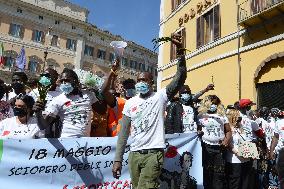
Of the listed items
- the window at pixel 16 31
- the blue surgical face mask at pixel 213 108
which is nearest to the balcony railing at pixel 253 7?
the blue surgical face mask at pixel 213 108

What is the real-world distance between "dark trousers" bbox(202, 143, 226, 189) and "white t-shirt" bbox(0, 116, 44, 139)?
3.33m

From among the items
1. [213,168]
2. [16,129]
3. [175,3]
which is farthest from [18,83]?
[175,3]

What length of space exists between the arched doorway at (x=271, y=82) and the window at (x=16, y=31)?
1255 inches

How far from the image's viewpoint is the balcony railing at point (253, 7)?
13.0 metres

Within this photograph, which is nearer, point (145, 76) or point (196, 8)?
point (145, 76)

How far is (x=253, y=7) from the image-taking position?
14.1 meters

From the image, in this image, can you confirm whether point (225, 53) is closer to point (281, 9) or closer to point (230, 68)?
point (230, 68)

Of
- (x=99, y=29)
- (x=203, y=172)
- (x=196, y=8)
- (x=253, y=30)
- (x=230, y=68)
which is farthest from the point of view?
(x=99, y=29)

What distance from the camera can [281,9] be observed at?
12617 millimetres

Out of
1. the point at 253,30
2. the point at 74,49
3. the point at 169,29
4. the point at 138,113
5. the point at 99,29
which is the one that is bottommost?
the point at 138,113

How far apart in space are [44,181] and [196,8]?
14813 millimetres

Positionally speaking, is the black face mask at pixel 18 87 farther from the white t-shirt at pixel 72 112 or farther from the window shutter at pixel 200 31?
the window shutter at pixel 200 31

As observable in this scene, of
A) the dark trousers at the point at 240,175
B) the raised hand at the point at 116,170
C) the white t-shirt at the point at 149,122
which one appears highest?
the white t-shirt at the point at 149,122

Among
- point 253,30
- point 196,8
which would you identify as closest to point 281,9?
point 253,30
